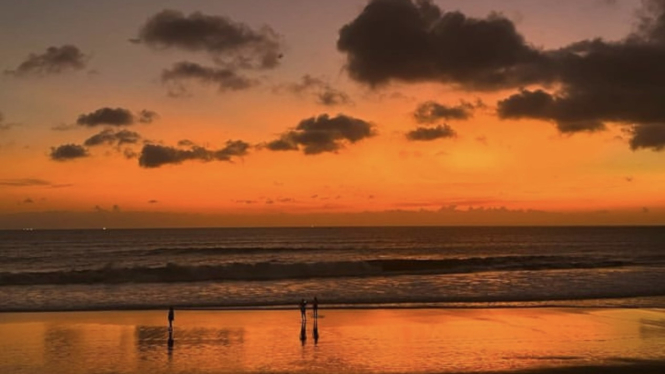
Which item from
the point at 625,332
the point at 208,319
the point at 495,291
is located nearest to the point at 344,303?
the point at 208,319

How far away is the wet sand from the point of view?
19078mm

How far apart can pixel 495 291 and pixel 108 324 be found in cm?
2410

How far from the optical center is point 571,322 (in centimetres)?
2728

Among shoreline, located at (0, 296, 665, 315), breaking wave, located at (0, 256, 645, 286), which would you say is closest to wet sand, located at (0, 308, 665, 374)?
shoreline, located at (0, 296, 665, 315)

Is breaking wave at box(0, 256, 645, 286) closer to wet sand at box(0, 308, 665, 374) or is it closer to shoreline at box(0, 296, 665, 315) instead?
shoreline at box(0, 296, 665, 315)

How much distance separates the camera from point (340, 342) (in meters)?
22.4

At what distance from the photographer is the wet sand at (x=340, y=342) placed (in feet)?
62.6

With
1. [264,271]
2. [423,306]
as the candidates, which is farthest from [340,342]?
[264,271]

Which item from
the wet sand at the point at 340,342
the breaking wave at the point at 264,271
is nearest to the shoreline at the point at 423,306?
the wet sand at the point at 340,342

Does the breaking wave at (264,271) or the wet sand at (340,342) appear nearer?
the wet sand at (340,342)

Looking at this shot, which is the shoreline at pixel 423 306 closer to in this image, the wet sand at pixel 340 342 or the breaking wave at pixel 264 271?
the wet sand at pixel 340 342

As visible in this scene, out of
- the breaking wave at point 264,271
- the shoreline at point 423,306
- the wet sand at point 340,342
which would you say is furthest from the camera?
the breaking wave at point 264,271

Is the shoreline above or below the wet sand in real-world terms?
below

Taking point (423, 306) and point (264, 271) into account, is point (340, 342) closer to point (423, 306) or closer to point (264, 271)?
point (423, 306)
